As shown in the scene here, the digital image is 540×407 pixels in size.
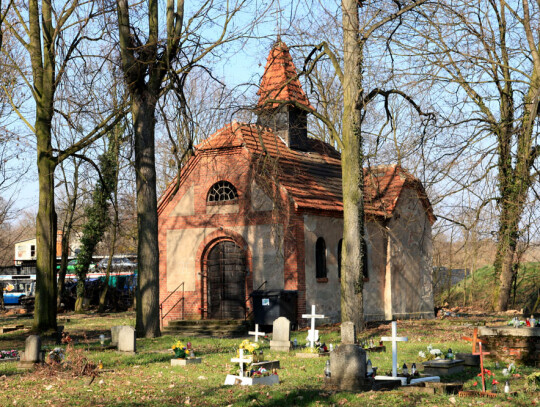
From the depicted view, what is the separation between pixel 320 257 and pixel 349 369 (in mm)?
15493

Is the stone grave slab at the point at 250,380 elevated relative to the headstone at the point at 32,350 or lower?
lower

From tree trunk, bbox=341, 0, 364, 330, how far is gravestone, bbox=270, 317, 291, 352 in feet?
10.3

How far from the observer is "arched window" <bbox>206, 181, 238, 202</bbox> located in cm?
2625

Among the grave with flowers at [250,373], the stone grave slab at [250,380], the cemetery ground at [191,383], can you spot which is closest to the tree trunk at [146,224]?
the cemetery ground at [191,383]

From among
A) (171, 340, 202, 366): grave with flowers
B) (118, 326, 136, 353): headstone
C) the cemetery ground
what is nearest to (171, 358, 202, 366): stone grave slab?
(171, 340, 202, 366): grave with flowers

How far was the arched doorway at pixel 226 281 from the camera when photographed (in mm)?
25688

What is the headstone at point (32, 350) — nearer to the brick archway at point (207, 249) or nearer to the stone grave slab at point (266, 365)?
the stone grave slab at point (266, 365)

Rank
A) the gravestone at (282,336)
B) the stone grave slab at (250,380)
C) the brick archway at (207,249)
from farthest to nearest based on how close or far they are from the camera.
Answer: the brick archway at (207,249), the gravestone at (282,336), the stone grave slab at (250,380)

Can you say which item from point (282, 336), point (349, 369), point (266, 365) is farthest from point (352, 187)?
point (349, 369)

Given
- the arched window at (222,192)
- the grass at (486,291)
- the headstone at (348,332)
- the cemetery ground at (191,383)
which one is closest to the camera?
the cemetery ground at (191,383)

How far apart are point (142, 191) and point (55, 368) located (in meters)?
7.73

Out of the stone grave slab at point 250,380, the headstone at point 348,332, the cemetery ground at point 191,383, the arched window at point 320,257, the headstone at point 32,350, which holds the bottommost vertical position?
the cemetery ground at point 191,383

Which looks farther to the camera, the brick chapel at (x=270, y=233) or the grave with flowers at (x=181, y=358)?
the brick chapel at (x=270, y=233)

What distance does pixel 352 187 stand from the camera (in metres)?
18.8
